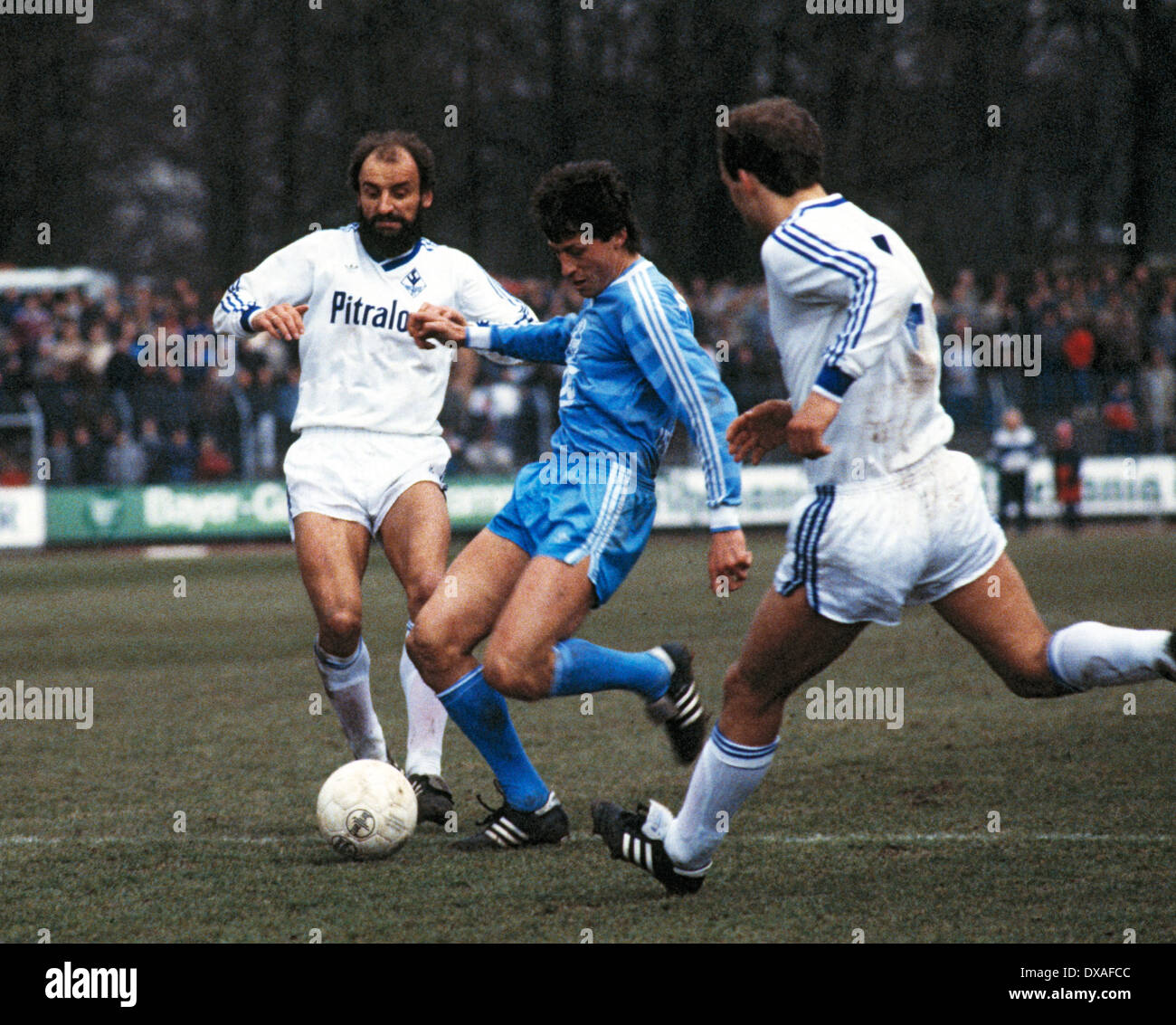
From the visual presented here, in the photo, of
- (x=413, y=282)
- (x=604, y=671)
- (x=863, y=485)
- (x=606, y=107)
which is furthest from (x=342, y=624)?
(x=606, y=107)

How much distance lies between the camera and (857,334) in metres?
4.31

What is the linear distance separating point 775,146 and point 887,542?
3.48 feet

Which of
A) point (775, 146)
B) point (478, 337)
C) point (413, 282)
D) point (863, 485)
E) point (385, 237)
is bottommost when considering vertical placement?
point (863, 485)

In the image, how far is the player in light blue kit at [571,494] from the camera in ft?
17.4

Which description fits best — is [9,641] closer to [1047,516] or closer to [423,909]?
[423,909]

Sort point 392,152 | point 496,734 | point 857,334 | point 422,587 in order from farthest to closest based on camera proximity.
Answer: point 392,152
point 422,587
point 496,734
point 857,334

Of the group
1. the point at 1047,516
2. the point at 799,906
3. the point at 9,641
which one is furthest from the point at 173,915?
the point at 1047,516

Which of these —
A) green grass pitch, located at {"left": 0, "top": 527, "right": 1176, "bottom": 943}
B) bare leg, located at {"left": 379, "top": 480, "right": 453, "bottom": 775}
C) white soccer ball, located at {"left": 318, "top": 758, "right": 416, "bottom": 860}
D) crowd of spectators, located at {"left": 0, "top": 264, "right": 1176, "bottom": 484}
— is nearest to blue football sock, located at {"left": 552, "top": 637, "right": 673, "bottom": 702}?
green grass pitch, located at {"left": 0, "top": 527, "right": 1176, "bottom": 943}

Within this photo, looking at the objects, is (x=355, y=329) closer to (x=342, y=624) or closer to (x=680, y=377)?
(x=342, y=624)

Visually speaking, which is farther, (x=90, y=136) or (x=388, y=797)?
(x=90, y=136)

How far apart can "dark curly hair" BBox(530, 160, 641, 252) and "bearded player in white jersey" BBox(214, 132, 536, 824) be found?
3.66 ft

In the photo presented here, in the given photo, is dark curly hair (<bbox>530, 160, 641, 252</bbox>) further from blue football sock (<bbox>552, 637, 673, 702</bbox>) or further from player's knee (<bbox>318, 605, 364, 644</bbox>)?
player's knee (<bbox>318, 605, 364, 644</bbox>)

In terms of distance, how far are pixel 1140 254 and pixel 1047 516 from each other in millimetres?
8633
